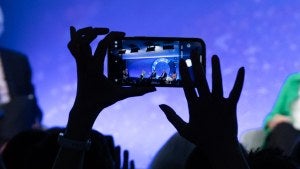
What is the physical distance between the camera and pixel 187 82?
51 centimetres

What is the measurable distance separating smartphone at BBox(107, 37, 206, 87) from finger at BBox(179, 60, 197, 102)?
13 cm

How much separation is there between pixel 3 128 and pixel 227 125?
1.74 metres

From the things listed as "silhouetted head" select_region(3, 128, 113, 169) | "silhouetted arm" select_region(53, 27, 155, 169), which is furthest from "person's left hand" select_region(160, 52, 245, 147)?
"silhouetted head" select_region(3, 128, 113, 169)

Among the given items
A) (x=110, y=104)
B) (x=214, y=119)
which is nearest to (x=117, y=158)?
(x=110, y=104)

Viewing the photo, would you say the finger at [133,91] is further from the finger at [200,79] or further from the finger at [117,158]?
the finger at [117,158]

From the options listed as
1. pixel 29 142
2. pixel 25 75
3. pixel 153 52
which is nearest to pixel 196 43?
pixel 153 52

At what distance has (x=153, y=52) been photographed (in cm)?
67

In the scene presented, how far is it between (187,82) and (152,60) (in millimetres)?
172

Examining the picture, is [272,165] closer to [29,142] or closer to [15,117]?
[29,142]

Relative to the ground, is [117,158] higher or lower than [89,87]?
lower

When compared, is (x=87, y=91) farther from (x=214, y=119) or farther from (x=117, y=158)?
(x=117, y=158)

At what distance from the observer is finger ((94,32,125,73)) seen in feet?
1.91

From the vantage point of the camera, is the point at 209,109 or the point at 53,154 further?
the point at 53,154

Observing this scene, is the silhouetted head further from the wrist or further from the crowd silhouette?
the wrist
